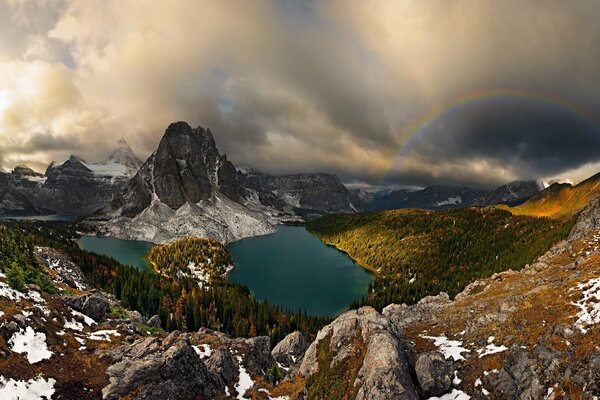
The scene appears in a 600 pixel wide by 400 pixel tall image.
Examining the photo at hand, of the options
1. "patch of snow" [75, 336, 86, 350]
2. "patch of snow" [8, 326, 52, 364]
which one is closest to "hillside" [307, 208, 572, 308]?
"patch of snow" [75, 336, 86, 350]

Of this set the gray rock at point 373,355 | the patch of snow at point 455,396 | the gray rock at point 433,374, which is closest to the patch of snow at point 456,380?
the gray rock at point 433,374

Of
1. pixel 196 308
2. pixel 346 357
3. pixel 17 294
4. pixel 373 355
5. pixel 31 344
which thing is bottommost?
pixel 196 308

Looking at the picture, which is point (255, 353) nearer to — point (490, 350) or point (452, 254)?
point (490, 350)

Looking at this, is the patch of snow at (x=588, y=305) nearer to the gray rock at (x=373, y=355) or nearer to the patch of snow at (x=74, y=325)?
the gray rock at (x=373, y=355)

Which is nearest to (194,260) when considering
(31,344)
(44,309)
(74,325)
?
(74,325)

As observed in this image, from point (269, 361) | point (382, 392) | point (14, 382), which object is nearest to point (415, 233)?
point (269, 361)

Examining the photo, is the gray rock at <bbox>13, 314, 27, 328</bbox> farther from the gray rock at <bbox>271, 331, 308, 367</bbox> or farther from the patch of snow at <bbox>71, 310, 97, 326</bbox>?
the gray rock at <bbox>271, 331, 308, 367</bbox>
